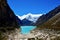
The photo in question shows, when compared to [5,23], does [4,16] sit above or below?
above

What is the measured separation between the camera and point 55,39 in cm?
2300

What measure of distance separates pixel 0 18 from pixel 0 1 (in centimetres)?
832

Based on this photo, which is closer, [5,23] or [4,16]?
[5,23]

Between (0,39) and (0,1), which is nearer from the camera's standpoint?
(0,39)

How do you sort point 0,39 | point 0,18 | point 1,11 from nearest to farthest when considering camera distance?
point 0,39
point 0,18
point 1,11

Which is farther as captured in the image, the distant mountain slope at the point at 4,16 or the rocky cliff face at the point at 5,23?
the distant mountain slope at the point at 4,16

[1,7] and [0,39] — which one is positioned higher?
[1,7]

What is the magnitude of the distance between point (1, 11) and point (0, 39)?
6929 cm

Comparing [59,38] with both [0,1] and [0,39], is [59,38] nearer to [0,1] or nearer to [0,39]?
[0,39]

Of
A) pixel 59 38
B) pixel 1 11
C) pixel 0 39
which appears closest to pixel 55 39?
pixel 59 38

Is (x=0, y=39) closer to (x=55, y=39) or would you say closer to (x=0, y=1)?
(x=55, y=39)

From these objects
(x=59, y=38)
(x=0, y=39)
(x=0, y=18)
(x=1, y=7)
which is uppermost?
(x=1, y=7)

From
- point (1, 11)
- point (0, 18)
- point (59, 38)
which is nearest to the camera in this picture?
point (59, 38)

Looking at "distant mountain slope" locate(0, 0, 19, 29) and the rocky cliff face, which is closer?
the rocky cliff face
